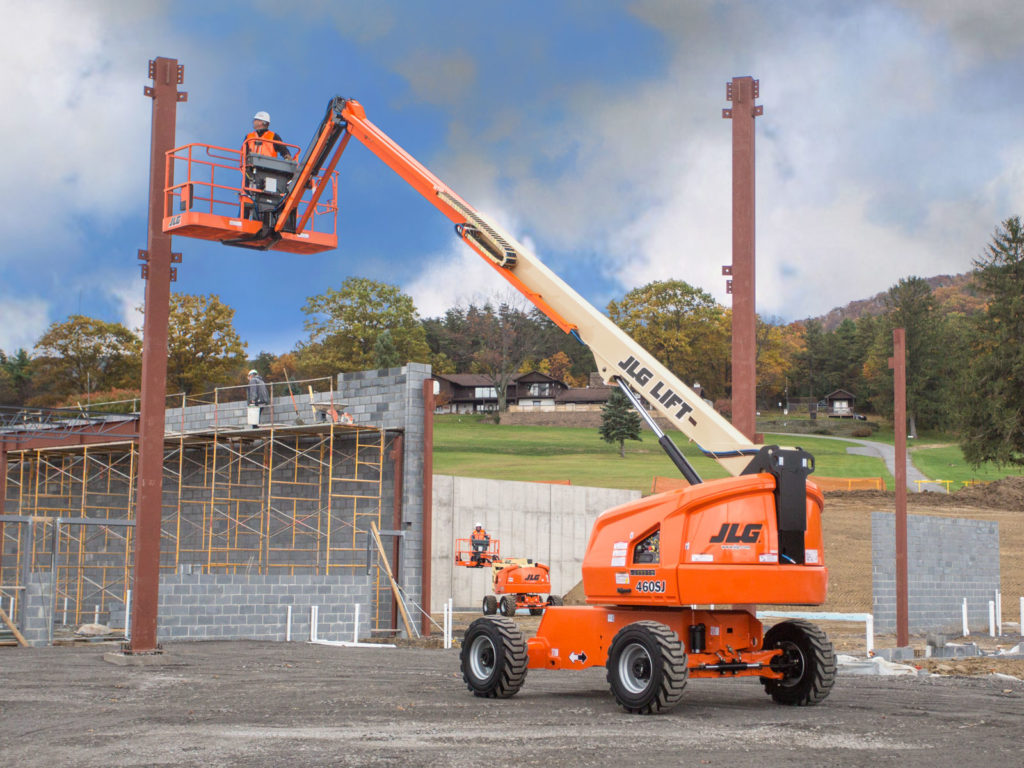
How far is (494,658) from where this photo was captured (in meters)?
11.9

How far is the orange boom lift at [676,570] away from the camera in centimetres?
1020

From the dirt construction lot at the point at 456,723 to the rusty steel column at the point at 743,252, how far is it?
387 centimetres

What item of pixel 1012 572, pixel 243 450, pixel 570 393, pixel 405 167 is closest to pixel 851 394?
pixel 570 393

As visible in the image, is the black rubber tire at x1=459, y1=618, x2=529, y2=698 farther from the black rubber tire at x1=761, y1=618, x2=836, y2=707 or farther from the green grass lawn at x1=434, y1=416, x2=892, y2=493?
the green grass lawn at x1=434, y1=416, x2=892, y2=493

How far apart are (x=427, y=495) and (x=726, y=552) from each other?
51.3 feet

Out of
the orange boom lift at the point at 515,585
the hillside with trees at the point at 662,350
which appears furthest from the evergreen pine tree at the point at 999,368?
the orange boom lift at the point at 515,585

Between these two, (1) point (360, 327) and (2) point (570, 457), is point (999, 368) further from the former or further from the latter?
(1) point (360, 327)

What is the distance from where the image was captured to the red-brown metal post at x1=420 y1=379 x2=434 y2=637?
81.7 feet

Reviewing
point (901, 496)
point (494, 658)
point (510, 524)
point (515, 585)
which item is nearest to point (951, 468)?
point (510, 524)

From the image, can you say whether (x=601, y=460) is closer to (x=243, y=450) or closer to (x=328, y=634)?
(x=243, y=450)

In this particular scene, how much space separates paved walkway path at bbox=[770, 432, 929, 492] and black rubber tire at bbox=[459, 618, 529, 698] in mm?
47912

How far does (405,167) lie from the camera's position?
49.4 ft

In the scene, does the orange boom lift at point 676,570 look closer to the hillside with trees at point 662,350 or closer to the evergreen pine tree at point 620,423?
the hillside with trees at point 662,350

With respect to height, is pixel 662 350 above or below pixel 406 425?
above
